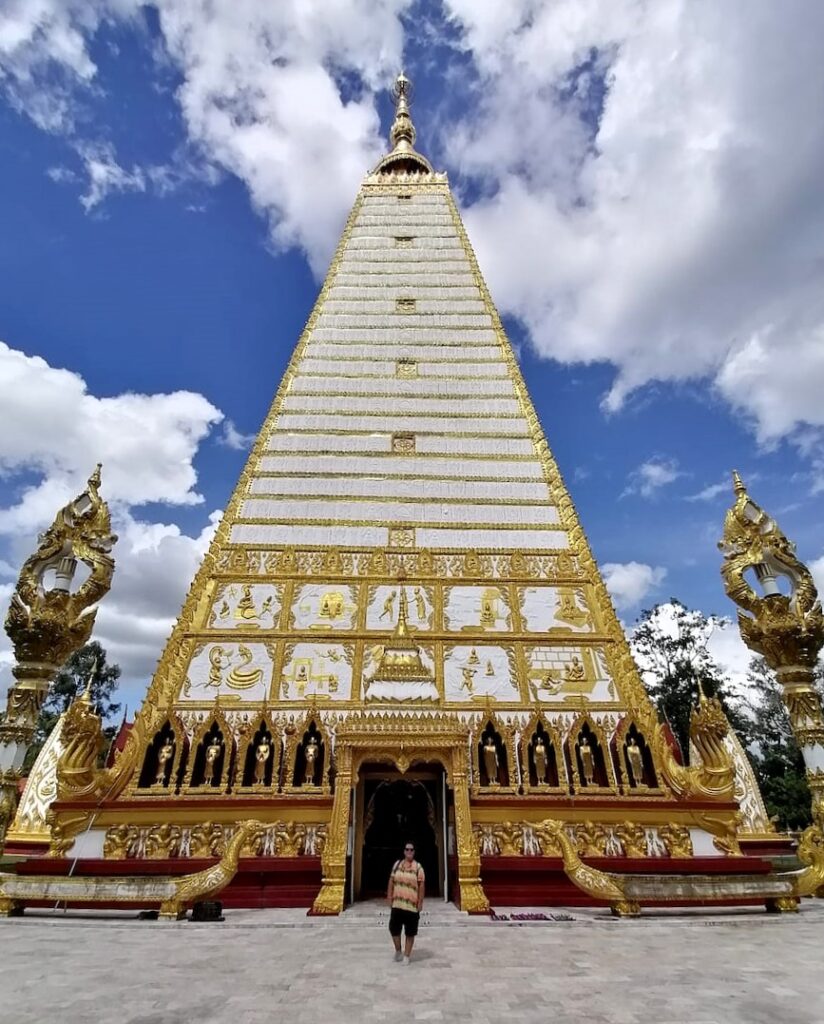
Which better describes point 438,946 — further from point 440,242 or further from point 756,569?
point 440,242

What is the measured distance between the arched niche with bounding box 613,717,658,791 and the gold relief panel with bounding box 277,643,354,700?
456 cm

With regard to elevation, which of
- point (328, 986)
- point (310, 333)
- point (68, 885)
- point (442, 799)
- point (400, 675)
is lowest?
point (328, 986)

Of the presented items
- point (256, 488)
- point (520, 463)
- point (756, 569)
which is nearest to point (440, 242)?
point (520, 463)

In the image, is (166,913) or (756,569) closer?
(166,913)

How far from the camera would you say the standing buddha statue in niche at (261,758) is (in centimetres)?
895

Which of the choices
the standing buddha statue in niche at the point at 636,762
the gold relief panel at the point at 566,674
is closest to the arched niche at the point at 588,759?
the standing buddha statue in niche at the point at 636,762

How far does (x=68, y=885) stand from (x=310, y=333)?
13.9 meters

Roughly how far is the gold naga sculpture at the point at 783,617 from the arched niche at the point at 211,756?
8.34 metres

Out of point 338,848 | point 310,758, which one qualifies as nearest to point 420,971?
point 338,848

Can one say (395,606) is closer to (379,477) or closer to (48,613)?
(379,477)

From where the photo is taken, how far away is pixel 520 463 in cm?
1423

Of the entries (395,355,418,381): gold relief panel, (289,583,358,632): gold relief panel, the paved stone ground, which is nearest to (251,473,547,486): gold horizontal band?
(289,583,358,632): gold relief panel

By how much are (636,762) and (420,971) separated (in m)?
5.95

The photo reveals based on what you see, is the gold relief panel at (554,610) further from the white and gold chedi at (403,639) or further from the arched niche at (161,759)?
the arched niche at (161,759)
